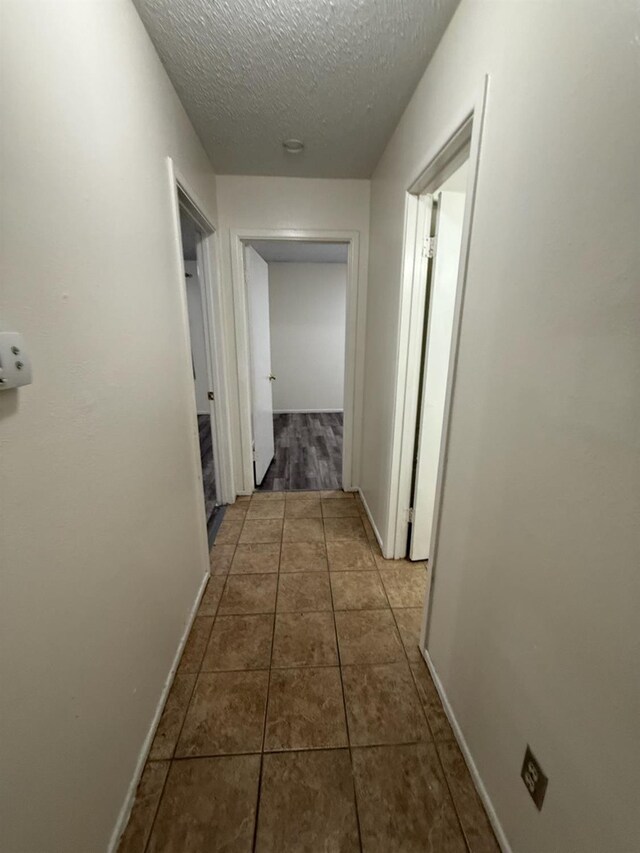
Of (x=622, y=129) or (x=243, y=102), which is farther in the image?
(x=243, y=102)

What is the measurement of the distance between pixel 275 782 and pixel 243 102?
2668mm

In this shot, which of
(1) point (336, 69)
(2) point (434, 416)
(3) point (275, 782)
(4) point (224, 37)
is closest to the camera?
(3) point (275, 782)

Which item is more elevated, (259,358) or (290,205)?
(290,205)

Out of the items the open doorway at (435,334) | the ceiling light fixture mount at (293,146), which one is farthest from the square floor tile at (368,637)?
the ceiling light fixture mount at (293,146)

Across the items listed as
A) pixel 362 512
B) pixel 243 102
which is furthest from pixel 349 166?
pixel 362 512

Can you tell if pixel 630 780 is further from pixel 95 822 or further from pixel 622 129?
pixel 95 822

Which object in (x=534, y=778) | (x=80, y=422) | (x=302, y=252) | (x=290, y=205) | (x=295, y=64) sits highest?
(x=302, y=252)

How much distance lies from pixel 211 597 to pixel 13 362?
157cm

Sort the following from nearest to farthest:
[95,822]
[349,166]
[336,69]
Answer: [95,822], [336,69], [349,166]

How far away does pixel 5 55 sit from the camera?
0.60m

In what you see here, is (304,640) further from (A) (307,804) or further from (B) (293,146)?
(B) (293,146)

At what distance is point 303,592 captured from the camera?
1825 millimetres

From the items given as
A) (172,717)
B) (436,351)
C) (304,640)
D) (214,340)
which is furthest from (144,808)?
(214,340)

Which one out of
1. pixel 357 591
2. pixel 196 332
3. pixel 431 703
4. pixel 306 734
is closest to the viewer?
pixel 306 734
